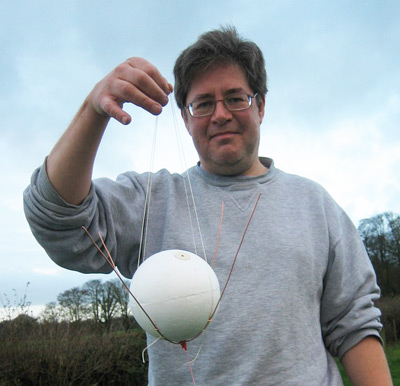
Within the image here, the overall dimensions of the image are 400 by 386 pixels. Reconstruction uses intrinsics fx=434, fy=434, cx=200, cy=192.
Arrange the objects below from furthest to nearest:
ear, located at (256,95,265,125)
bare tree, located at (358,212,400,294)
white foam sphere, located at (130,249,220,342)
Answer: bare tree, located at (358,212,400,294) → ear, located at (256,95,265,125) → white foam sphere, located at (130,249,220,342)

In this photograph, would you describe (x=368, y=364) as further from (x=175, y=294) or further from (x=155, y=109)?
(x=155, y=109)

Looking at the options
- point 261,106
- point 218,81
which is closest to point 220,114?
point 218,81

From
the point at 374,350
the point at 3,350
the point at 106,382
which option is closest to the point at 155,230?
the point at 374,350

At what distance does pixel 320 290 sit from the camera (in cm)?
204

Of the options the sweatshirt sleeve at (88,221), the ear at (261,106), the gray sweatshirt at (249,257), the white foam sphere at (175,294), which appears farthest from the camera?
the ear at (261,106)

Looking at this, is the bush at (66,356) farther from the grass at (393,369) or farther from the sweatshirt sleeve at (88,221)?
the sweatshirt sleeve at (88,221)

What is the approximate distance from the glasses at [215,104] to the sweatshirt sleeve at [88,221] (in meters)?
0.44

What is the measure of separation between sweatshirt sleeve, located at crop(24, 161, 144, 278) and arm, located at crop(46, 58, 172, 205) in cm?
5

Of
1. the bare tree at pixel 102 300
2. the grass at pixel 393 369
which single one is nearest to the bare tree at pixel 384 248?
the grass at pixel 393 369

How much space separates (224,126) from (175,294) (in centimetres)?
91

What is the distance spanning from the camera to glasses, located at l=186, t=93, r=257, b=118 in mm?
1982

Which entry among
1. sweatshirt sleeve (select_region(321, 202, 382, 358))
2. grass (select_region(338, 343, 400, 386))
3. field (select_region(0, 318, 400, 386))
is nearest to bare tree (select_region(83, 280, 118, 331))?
field (select_region(0, 318, 400, 386))

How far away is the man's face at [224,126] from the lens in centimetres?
198

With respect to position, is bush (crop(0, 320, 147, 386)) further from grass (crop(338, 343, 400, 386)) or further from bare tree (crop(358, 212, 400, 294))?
bare tree (crop(358, 212, 400, 294))
